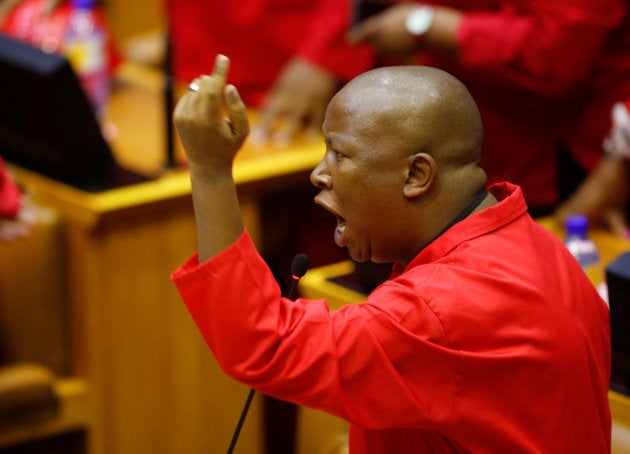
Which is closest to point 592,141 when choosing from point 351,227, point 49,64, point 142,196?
point 142,196

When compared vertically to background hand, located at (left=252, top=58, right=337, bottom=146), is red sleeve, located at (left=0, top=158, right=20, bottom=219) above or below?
below

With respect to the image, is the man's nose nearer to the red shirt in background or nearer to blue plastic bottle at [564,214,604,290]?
blue plastic bottle at [564,214,604,290]

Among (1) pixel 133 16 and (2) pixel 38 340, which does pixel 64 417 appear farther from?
(1) pixel 133 16

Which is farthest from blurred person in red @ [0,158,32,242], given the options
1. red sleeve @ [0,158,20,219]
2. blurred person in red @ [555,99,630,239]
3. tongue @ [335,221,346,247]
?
tongue @ [335,221,346,247]

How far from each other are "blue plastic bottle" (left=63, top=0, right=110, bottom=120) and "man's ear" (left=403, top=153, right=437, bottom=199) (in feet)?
5.82

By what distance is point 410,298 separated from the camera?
115 cm

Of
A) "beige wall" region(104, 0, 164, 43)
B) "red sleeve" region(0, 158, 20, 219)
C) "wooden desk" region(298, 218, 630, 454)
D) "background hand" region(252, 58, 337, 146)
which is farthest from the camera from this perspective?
"beige wall" region(104, 0, 164, 43)

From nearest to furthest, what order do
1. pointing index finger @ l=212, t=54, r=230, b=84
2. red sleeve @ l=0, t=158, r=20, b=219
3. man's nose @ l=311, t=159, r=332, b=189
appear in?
1. pointing index finger @ l=212, t=54, r=230, b=84
2. man's nose @ l=311, t=159, r=332, b=189
3. red sleeve @ l=0, t=158, r=20, b=219

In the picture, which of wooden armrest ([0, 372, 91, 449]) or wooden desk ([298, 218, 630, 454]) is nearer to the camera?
wooden desk ([298, 218, 630, 454])

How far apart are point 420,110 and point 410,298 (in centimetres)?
18

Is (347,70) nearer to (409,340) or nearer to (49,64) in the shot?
(49,64)

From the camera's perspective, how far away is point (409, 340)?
1129mm

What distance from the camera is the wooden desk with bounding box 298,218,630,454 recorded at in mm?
1692

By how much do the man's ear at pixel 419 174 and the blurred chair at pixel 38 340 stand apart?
51.2 inches
